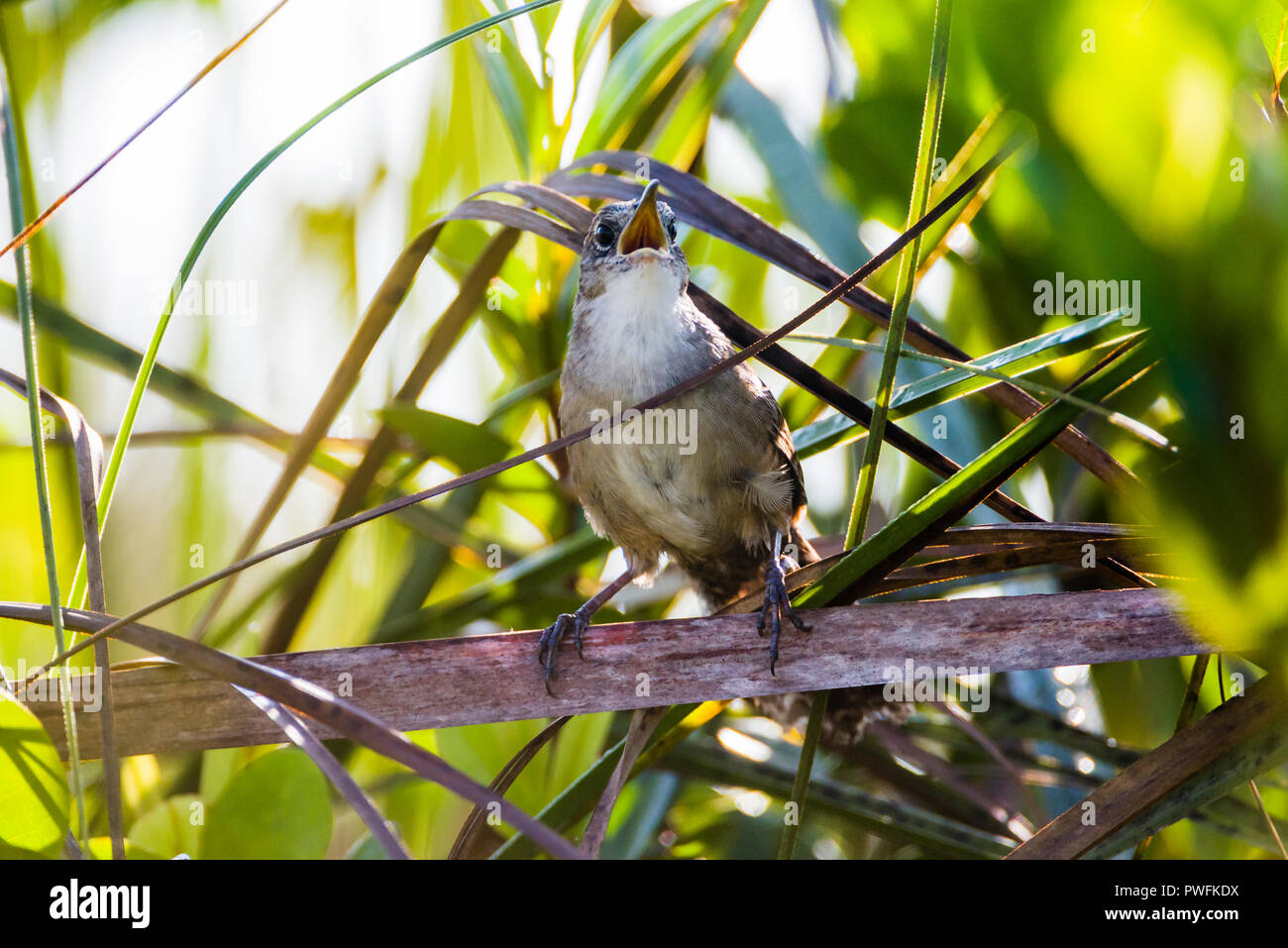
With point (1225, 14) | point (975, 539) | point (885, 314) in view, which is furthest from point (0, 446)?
point (1225, 14)

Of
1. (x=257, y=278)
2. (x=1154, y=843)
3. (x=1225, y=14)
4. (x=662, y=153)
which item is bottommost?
(x=1154, y=843)

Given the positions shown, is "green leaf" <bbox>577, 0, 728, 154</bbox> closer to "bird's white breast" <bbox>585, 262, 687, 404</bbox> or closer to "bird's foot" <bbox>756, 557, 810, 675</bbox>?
"bird's white breast" <bbox>585, 262, 687, 404</bbox>

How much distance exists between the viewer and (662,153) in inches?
87.4

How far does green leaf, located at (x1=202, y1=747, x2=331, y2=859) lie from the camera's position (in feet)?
3.37

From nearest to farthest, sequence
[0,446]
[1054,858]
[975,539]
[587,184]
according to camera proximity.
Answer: [1054,858], [975,539], [587,184], [0,446]

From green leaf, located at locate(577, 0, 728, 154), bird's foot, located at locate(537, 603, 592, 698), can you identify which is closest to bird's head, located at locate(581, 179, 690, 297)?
green leaf, located at locate(577, 0, 728, 154)

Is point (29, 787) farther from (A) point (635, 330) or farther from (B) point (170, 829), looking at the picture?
(A) point (635, 330)

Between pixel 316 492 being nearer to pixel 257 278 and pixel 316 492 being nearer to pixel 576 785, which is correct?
pixel 257 278

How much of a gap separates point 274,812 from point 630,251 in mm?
1329

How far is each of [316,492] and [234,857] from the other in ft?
4.73

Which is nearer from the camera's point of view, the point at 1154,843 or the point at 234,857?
the point at 234,857

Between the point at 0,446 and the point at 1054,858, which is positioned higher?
the point at 0,446

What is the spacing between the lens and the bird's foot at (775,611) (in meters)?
1.29

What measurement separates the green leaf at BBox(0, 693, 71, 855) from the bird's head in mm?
1297
